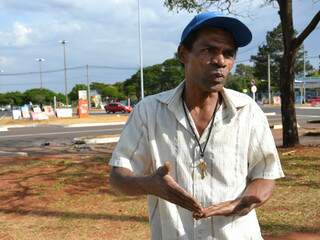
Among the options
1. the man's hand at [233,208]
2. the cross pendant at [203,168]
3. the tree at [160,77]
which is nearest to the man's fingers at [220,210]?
the man's hand at [233,208]

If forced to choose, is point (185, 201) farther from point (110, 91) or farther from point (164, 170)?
point (110, 91)

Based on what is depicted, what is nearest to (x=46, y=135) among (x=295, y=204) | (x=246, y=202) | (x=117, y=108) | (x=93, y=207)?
(x=93, y=207)

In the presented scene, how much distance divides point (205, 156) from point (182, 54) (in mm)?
399

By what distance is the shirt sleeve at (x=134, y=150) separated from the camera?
193cm

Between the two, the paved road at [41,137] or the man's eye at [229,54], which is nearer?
the man's eye at [229,54]

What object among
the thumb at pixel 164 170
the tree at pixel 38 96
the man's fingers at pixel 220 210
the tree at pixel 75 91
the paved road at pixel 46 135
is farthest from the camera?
the tree at pixel 75 91

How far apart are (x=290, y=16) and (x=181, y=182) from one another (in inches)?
469

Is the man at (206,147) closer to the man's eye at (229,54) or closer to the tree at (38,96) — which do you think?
the man's eye at (229,54)

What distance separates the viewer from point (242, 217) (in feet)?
6.27

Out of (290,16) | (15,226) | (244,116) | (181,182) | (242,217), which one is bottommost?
(15,226)

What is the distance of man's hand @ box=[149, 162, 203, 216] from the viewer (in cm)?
168

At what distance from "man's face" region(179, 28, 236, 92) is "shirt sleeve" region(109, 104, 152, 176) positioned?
256 mm

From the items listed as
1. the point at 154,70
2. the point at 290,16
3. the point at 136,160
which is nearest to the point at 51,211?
the point at 136,160

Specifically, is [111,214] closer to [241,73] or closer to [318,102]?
[318,102]
